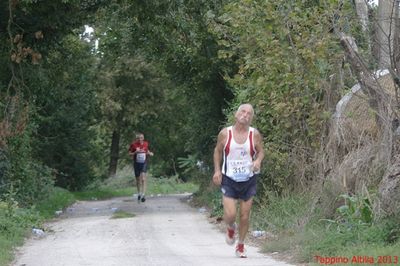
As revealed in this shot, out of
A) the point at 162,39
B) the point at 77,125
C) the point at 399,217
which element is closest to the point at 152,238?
the point at 399,217

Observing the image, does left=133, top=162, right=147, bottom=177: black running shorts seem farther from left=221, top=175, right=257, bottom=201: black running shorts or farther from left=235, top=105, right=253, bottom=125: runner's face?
left=235, top=105, right=253, bottom=125: runner's face

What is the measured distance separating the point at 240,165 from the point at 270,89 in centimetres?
532

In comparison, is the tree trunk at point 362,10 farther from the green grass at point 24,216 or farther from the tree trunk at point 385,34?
the green grass at point 24,216

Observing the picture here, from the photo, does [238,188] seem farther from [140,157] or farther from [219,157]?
[140,157]

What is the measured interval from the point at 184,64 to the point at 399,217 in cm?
1513

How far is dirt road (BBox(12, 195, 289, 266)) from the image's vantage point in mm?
10685

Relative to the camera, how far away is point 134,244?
41.4ft

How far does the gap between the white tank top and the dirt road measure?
1.12 metres

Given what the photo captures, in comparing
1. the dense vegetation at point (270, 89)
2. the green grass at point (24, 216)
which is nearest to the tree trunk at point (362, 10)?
the dense vegetation at point (270, 89)

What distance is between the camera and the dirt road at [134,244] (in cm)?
1069

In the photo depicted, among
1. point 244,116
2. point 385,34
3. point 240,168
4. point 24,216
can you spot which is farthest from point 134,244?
point 385,34

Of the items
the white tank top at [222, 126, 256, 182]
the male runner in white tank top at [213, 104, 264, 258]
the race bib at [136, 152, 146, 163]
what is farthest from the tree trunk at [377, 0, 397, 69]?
the race bib at [136, 152, 146, 163]

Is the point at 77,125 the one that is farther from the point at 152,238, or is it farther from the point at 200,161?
the point at 152,238

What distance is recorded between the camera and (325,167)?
13461 millimetres
